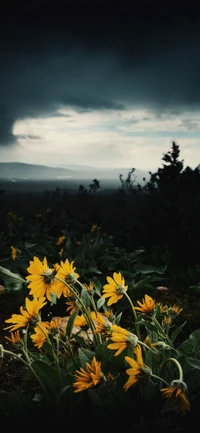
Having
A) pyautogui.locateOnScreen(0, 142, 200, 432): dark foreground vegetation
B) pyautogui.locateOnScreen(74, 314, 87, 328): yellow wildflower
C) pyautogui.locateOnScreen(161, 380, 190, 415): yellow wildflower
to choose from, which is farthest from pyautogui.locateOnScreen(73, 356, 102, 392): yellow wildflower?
pyautogui.locateOnScreen(0, 142, 200, 432): dark foreground vegetation

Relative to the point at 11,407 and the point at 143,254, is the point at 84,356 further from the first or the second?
the point at 143,254

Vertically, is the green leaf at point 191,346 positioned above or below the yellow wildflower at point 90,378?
below

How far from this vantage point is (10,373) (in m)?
2.13

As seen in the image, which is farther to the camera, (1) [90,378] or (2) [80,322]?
(2) [80,322]

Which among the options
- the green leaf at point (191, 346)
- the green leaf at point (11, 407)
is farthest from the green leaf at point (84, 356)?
the green leaf at point (191, 346)

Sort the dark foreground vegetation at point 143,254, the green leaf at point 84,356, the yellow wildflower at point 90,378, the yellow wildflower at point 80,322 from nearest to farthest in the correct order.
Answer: the yellow wildflower at point 90,378
the green leaf at point 84,356
the yellow wildflower at point 80,322
the dark foreground vegetation at point 143,254

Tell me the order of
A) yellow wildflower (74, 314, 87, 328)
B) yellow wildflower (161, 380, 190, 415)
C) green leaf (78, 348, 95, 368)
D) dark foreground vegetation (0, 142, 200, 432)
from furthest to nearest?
dark foreground vegetation (0, 142, 200, 432) < yellow wildflower (74, 314, 87, 328) < green leaf (78, 348, 95, 368) < yellow wildflower (161, 380, 190, 415)

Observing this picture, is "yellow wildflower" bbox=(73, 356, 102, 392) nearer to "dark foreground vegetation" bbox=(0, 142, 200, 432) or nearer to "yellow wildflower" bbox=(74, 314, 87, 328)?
"yellow wildflower" bbox=(74, 314, 87, 328)

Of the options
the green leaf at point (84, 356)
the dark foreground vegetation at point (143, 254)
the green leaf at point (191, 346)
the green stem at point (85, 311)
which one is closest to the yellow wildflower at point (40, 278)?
the green stem at point (85, 311)

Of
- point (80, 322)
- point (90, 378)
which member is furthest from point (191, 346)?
point (90, 378)

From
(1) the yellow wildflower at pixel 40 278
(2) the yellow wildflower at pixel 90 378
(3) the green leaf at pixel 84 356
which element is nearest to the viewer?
(2) the yellow wildflower at pixel 90 378

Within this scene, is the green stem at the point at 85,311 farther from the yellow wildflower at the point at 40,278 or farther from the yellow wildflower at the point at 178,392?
the yellow wildflower at the point at 178,392

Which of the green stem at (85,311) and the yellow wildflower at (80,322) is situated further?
the yellow wildflower at (80,322)

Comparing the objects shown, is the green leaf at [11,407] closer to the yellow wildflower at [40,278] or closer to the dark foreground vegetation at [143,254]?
the yellow wildflower at [40,278]
